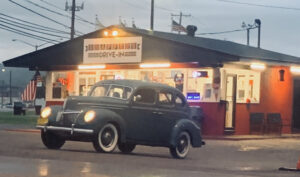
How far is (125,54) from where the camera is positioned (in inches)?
1280

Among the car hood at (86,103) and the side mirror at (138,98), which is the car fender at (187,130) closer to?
the side mirror at (138,98)

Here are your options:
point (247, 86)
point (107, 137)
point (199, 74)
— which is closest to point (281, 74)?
point (247, 86)

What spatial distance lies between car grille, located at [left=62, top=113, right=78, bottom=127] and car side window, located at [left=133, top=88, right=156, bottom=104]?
1.85 meters

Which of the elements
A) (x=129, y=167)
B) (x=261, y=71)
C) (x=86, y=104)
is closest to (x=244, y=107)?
(x=261, y=71)

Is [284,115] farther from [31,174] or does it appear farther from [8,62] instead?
[31,174]

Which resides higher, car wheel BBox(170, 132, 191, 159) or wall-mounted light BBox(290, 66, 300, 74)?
wall-mounted light BBox(290, 66, 300, 74)

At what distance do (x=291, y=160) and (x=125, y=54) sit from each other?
1487cm

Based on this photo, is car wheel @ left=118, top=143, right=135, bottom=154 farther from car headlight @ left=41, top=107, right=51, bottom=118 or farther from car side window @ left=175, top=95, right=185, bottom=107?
car headlight @ left=41, top=107, right=51, bottom=118

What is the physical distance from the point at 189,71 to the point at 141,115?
13.4 m

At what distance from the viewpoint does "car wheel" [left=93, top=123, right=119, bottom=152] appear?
1700cm

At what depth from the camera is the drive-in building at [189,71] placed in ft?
101

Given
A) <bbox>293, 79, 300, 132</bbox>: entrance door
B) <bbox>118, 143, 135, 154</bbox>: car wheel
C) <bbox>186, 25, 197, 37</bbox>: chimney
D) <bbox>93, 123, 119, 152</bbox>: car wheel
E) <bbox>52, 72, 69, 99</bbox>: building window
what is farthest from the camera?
<bbox>186, 25, 197, 37</bbox>: chimney

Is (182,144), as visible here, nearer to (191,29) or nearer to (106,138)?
(106,138)

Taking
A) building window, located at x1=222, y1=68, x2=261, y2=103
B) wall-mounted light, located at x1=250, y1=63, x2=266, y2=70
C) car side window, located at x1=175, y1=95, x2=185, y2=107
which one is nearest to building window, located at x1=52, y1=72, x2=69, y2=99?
building window, located at x1=222, y1=68, x2=261, y2=103
